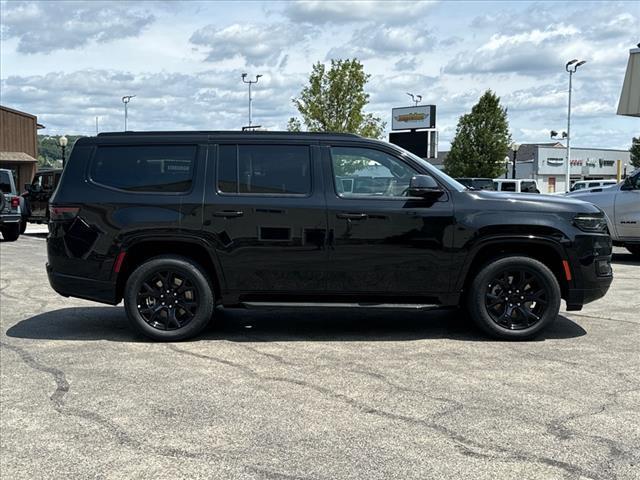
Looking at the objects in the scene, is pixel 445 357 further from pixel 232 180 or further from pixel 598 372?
pixel 232 180

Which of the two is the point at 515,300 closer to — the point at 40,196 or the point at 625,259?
the point at 625,259

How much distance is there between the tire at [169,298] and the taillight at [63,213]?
0.78 meters

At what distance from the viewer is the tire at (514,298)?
20.0 feet

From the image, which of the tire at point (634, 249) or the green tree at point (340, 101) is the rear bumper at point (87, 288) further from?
the green tree at point (340, 101)

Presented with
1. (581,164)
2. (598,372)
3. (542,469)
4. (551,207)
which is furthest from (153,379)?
(581,164)

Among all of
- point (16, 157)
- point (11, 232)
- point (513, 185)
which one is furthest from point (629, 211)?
point (16, 157)

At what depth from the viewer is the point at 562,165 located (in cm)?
6900

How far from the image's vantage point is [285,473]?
341 centimetres

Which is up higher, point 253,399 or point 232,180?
point 232,180

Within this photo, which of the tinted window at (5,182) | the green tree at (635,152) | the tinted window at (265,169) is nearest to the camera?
the tinted window at (265,169)

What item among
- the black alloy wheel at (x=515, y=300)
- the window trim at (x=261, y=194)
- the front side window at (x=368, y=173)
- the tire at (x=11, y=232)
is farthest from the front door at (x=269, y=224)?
the tire at (x=11, y=232)

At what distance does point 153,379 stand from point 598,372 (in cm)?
343

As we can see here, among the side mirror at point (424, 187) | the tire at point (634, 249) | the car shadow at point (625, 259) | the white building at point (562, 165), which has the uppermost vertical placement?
the white building at point (562, 165)

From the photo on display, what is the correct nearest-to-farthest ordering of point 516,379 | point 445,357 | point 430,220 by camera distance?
point 516,379
point 445,357
point 430,220
